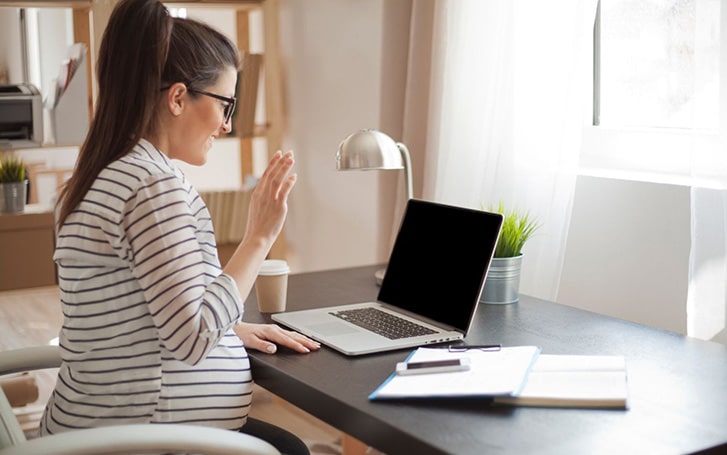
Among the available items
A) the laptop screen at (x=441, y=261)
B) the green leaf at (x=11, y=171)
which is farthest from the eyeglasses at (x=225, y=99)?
the green leaf at (x=11, y=171)

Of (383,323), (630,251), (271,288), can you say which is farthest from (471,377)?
(630,251)

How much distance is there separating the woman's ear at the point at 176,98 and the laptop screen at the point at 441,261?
595 mm

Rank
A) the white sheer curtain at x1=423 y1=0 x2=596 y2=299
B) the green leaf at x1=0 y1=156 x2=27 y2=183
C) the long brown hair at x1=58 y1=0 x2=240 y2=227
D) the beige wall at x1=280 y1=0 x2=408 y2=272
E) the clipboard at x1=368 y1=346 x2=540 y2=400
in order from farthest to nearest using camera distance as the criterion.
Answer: the green leaf at x1=0 y1=156 x2=27 y2=183
the beige wall at x1=280 y1=0 x2=408 y2=272
the white sheer curtain at x1=423 y1=0 x2=596 y2=299
the long brown hair at x1=58 y1=0 x2=240 y2=227
the clipboard at x1=368 y1=346 x2=540 y2=400

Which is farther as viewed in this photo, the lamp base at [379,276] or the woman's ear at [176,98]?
the lamp base at [379,276]

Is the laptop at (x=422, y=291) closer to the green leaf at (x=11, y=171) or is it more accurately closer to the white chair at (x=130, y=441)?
the white chair at (x=130, y=441)

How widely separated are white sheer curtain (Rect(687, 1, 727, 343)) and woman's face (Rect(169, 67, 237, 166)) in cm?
101

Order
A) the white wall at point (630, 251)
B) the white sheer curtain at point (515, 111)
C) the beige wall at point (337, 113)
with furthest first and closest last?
the beige wall at point (337, 113) → the white sheer curtain at point (515, 111) → the white wall at point (630, 251)

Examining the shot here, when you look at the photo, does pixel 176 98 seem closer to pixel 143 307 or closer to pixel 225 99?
pixel 225 99

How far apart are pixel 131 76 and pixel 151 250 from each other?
312 mm

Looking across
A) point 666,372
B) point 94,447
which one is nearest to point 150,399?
point 94,447

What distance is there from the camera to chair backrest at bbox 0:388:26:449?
4.03ft

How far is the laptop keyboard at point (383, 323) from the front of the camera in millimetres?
1677

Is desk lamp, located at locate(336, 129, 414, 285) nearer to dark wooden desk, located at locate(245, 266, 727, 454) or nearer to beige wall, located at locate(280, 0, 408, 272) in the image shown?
dark wooden desk, located at locate(245, 266, 727, 454)

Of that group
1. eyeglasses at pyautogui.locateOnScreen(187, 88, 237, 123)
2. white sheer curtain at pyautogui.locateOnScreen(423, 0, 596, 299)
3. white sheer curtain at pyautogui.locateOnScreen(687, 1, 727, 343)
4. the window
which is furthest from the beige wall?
eyeglasses at pyautogui.locateOnScreen(187, 88, 237, 123)
